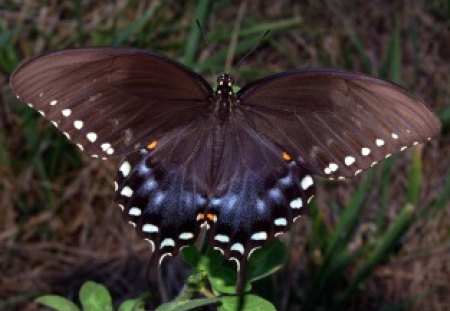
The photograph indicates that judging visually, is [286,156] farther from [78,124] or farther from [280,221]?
[78,124]

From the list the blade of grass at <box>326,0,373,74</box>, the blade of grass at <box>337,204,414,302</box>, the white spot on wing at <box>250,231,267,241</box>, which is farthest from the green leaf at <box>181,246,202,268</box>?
the blade of grass at <box>326,0,373,74</box>

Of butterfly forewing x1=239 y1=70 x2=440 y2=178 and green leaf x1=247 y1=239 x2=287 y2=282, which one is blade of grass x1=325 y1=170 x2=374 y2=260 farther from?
green leaf x1=247 y1=239 x2=287 y2=282

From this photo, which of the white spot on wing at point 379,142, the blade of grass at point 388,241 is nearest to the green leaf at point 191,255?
the white spot on wing at point 379,142

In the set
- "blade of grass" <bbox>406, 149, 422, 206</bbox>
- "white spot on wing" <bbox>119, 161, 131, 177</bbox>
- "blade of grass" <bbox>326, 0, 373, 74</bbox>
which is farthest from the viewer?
"blade of grass" <bbox>326, 0, 373, 74</bbox>

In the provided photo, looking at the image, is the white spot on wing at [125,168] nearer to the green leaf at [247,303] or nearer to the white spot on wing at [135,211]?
the white spot on wing at [135,211]

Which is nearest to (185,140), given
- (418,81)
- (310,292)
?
(310,292)

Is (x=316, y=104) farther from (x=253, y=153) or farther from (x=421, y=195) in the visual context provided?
(x=421, y=195)

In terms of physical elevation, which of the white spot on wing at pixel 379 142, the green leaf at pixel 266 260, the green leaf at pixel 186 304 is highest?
the white spot on wing at pixel 379 142
